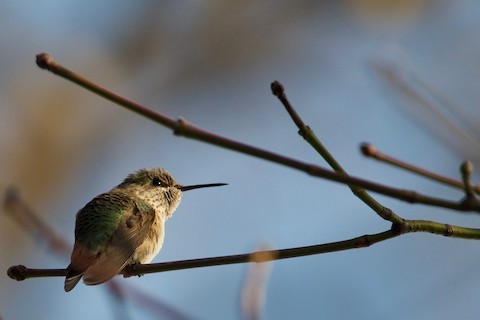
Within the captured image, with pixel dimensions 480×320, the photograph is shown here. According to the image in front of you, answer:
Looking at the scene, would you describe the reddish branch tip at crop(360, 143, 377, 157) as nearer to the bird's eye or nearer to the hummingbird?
→ the hummingbird

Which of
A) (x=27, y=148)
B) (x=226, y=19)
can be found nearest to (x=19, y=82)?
(x=27, y=148)

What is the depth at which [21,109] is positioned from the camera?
999 centimetres

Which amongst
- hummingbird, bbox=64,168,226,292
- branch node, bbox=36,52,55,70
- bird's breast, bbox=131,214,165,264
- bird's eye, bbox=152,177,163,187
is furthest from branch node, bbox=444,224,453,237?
bird's eye, bbox=152,177,163,187

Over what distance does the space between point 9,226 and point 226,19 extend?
12.8ft

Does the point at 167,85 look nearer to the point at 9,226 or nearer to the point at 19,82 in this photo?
the point at 19,82

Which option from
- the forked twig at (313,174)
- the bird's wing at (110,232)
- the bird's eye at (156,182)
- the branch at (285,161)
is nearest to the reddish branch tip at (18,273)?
the forked twig at (313,174)

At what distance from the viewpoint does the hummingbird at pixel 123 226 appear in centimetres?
399

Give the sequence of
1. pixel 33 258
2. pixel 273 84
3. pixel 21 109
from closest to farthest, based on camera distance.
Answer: pixel 273 84 < pixel 33 258 < pixel 21 109

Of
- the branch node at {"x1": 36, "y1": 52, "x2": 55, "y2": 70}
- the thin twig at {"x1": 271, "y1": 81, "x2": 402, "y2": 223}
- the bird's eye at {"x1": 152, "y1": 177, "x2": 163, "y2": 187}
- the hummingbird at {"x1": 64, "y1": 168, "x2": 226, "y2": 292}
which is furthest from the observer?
the bird's eye at {"x1": 152, "y1": 177, "x2": 163, "y2": 187}

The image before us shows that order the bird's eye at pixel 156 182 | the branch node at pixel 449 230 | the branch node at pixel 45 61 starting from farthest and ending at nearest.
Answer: the bird's eye at pixel 156 182 < the branch node at pixel 449 230 < the branch node at pixel 45 61

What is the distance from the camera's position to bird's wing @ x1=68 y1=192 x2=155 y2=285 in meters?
4.04

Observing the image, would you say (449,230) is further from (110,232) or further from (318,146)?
(110,232)

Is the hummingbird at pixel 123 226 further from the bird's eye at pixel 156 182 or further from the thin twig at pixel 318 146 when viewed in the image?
the thin twig at pixel 318 146

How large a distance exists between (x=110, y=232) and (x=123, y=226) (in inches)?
5.8
